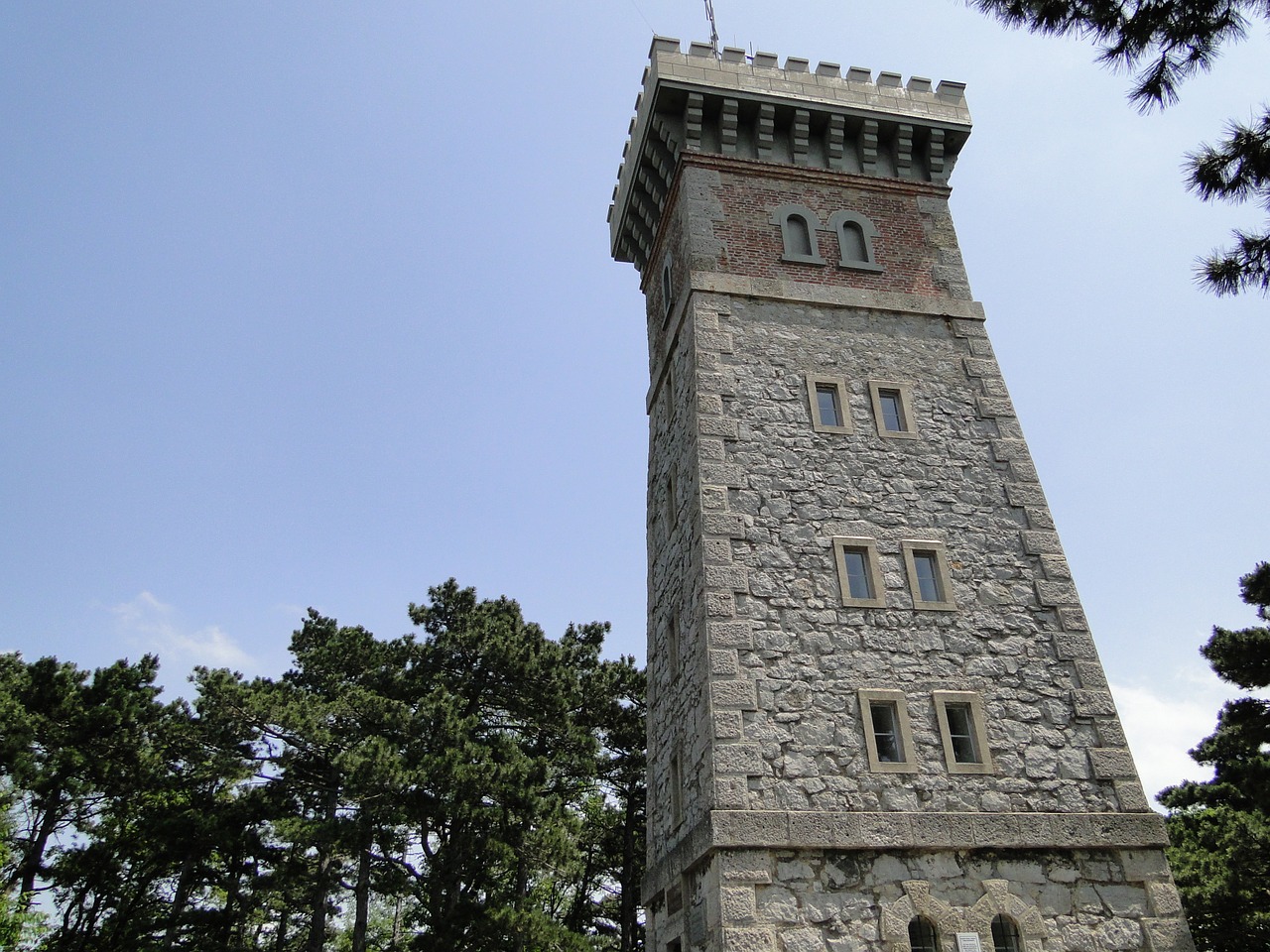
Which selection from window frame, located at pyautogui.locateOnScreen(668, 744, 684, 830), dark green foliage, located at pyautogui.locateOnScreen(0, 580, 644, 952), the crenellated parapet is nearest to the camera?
window frame, located at pyautogui.locateOnScreen(668, 744, 684, 830)

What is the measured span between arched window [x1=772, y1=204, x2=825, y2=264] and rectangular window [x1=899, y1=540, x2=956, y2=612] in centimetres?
524

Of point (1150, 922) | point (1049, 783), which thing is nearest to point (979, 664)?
point (1049, 783)

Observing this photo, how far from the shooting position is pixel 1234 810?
17734 millimetres

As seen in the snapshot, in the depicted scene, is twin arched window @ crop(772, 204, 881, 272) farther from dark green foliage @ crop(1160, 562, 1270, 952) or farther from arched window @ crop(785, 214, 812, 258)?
dark green foliage @ crop(1160, 562, 1270, 952)

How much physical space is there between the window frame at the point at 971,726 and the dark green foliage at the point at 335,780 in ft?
42.0

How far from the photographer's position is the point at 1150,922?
916 centimetres

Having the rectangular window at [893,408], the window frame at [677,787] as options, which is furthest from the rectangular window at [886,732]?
the rectangular window at [893,408]

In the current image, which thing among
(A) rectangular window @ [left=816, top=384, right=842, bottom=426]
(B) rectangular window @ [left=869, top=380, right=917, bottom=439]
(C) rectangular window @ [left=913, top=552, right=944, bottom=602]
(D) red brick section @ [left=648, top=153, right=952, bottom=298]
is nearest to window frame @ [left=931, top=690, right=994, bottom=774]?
(C) rectangular window @ [left=913, top=552, right=944, bottom=602]

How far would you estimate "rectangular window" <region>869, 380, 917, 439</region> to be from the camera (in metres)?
12.6

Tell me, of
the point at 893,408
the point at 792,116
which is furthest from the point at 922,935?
the point at 792,116

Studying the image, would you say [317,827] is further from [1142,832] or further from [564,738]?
[1142,832]

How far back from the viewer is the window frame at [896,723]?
9.75 m

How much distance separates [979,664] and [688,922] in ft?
14.7

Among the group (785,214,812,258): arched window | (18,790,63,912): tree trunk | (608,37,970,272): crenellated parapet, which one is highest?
(608,37,970,272): crenellated parapet
